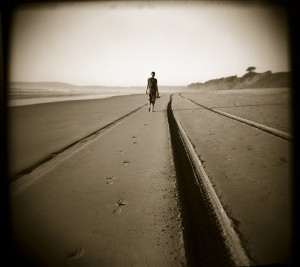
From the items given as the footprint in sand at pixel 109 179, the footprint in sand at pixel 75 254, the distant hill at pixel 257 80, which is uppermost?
the distant hill at pixel 257 80

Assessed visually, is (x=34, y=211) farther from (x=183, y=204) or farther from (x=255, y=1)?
(x=255, y=1)

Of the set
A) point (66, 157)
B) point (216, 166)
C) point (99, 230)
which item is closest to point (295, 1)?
point (216, 166)

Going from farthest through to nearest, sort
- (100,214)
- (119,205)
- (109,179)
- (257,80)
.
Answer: (257,80) < (109,179) < (119,205) < (100,214)

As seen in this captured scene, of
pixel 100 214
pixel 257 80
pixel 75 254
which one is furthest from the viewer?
pixel 257 80

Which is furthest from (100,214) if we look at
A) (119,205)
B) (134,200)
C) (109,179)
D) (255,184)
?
(255,184)

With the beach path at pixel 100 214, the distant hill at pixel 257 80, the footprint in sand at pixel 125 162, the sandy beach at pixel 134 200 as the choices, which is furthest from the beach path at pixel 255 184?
the distant hill at pixel 257 80

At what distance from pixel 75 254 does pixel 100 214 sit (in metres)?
0.58

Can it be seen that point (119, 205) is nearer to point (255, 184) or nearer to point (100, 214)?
point (100, 214)

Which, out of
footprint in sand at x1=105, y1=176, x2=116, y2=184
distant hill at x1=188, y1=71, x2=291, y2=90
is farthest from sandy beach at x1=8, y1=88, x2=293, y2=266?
distant hill at x1=188, y1=71, x2=291, y2=90

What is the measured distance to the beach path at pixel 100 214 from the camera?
6.57 feet

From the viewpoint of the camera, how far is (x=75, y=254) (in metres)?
2.02

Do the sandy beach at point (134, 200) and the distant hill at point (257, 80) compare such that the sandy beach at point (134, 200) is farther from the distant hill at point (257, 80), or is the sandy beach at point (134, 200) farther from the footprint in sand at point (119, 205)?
the distant hill at point (257, 80)

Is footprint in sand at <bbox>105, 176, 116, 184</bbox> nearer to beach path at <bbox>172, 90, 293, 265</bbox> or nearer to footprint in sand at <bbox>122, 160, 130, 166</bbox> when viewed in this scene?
footprint in sand at <bbox>122, 160, 130, 166</bbox>

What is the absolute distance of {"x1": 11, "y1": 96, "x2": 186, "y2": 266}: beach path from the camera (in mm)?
2004
